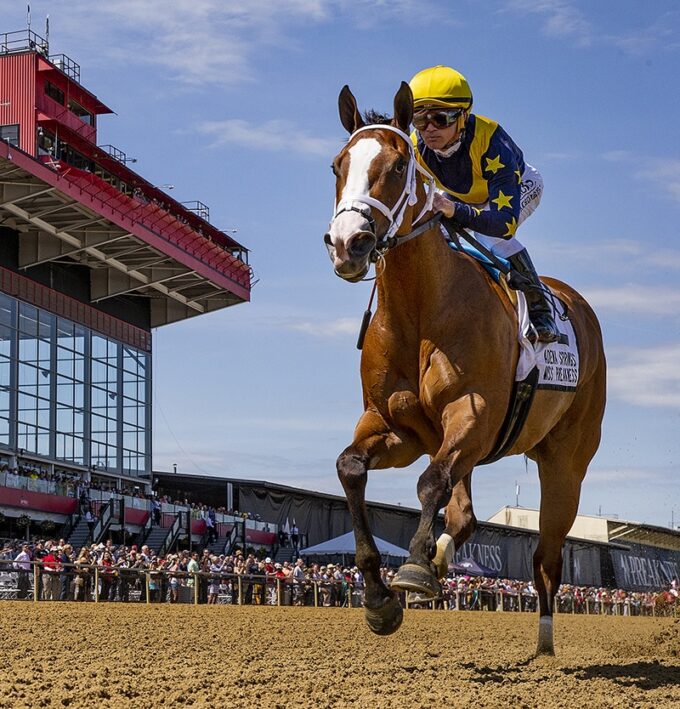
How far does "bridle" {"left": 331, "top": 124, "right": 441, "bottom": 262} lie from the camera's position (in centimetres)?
630

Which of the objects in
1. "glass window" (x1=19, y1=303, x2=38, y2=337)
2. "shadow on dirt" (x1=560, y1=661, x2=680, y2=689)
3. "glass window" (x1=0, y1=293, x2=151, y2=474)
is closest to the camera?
"shadow on dirt" (x1=560, y1=661, x2=680, y2=689)

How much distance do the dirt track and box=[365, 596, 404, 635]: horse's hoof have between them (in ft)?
1.03

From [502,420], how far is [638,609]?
4024cm

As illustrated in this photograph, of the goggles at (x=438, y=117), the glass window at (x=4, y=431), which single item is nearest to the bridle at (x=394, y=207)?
the goggles at (x=438, y=117)

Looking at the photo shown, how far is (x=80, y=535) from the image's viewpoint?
1465 inches

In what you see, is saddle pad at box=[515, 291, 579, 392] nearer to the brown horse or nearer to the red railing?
the brown horse

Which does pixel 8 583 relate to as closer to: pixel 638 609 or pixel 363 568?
pixel 363 568

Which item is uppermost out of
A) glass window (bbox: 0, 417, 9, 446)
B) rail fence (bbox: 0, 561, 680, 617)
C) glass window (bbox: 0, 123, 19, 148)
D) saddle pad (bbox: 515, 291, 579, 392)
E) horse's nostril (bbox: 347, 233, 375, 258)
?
glass window (bbox: 0, 123, 19, 148)

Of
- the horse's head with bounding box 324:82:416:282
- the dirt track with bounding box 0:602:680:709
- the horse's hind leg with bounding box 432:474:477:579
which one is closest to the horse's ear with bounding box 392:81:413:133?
the horse's head with bounding box 324:82:416:282

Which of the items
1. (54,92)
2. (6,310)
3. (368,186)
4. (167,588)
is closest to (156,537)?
(6,310)

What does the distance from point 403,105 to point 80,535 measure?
32.4 metres

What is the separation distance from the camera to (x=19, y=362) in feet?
142

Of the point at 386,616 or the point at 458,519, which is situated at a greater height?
the point at 458,519

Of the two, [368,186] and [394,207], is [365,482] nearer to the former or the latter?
[394,207]
